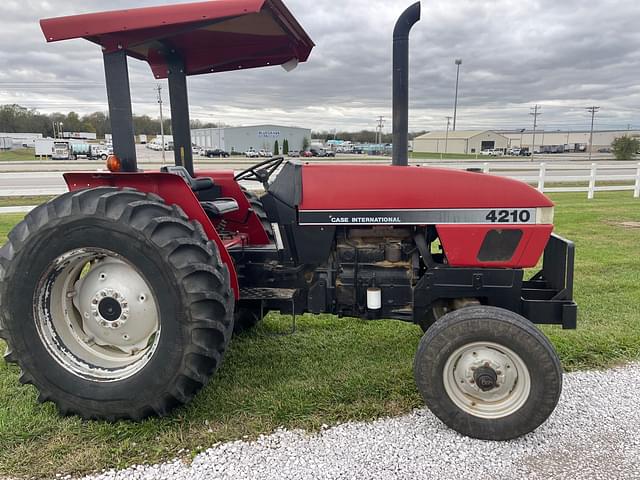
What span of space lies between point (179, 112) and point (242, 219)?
2.92 feet

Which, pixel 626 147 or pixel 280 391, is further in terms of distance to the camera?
pixel 626 147

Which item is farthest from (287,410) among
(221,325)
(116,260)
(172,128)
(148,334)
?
(172,128)

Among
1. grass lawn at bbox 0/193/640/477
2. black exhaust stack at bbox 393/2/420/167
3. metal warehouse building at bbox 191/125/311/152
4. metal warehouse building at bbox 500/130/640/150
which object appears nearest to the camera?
grass lawn at bbox 0/193/640/477

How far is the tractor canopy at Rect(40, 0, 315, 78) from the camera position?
252cm

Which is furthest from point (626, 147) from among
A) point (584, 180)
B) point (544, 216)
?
point (544, 216)

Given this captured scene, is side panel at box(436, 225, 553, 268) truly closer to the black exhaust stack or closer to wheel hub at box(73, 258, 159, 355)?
the black exhaust stack

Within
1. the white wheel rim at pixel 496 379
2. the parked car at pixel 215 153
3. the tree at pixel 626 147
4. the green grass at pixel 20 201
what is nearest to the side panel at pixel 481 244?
the white wheel rim at pixel 496 379

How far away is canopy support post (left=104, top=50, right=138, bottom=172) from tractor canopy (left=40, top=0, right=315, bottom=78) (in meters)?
0.06

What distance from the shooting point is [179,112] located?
3559mm

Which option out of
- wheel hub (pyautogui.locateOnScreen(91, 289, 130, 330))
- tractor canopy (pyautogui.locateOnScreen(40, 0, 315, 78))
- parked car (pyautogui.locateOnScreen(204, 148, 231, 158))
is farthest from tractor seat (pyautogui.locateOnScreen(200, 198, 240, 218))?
parked car (pyautogui.locateOnScreen(204, 148, 231, 158))

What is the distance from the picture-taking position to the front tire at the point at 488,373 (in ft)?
8.07

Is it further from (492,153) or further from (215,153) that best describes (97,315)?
(492,153)

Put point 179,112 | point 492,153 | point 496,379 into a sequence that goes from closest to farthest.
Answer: point 496,379, point 179,112, point 492,153

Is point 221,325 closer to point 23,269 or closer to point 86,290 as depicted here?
point 86,290
